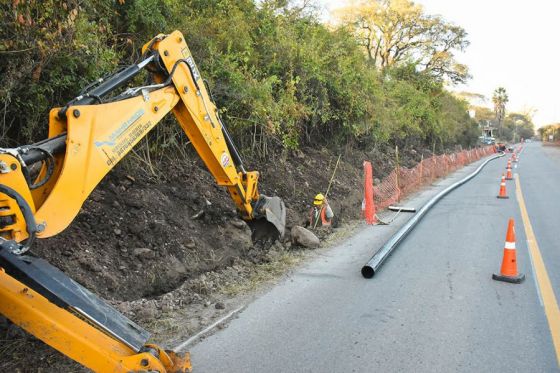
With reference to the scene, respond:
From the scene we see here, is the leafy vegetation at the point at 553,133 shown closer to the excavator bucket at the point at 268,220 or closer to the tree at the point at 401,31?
the tree at the point at 401,31

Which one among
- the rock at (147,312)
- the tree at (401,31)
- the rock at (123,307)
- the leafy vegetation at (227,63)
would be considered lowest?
the rock at (147,312)

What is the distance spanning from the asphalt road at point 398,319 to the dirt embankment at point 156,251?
2.15 feet

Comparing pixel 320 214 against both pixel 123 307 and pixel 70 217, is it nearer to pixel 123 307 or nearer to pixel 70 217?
pixel 123 307

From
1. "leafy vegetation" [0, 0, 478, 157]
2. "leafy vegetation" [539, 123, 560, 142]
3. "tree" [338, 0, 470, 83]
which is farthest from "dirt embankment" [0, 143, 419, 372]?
"leafy vegetation" [539, 123, 560, 142]

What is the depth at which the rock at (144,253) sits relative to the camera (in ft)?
20.0

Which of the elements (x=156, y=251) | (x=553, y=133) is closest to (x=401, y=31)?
(x=156, y=251)

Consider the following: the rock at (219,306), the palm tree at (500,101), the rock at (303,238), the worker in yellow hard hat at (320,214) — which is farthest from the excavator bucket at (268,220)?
the palm tree at (500,101)

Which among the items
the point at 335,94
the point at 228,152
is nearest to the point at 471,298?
the point at 228,152

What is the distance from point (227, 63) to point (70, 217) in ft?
21.6

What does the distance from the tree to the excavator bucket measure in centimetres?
3655

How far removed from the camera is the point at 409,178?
17.7 metres

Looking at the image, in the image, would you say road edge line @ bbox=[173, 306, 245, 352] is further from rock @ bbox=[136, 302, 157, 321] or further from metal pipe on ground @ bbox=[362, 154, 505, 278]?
metal pipe on ground @ bbox=[362, 154, 505, 278]

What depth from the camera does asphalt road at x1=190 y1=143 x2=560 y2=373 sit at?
4199mm

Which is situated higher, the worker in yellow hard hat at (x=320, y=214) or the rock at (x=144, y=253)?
the rock at (x=144, y=253)
